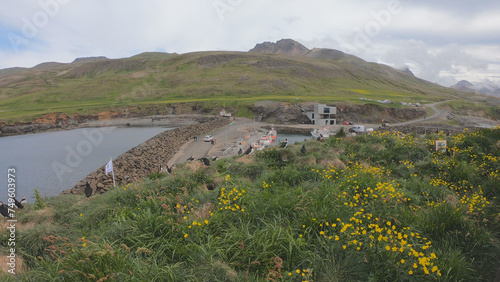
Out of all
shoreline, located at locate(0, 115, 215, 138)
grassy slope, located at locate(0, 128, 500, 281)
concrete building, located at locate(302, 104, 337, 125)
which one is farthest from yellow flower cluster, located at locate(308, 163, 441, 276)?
shoreline, located at locate(0, 115, 215, 138)

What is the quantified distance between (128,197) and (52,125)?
80.0 metres

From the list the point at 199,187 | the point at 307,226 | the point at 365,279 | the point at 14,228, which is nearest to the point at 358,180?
the point at 307,226

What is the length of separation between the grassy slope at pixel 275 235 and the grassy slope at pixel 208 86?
73.8 metres

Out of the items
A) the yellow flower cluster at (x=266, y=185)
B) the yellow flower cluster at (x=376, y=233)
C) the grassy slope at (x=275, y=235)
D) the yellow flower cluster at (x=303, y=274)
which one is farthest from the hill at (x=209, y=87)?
the yellow flower cluster at (x=303, y=274)

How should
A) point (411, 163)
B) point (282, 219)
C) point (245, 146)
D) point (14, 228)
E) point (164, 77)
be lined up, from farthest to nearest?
point (164, 77) < point (245, 146) < point (411, 163) < point (14, 228) < point (282, 219)

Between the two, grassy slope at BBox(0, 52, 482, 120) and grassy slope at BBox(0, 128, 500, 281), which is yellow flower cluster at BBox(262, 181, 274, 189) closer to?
grassy slope at BBox(0, 128, 500, 281)

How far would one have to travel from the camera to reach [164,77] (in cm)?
11800

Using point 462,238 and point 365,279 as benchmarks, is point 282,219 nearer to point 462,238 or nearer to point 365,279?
point 365,279

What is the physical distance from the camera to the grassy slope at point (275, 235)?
3309mm

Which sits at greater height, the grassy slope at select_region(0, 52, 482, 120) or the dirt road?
the grassy slope at select_region(0, 52, 482, 120)

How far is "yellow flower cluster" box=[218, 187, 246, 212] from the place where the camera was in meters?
4.88

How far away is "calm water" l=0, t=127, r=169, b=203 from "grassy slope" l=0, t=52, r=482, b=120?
28.0m

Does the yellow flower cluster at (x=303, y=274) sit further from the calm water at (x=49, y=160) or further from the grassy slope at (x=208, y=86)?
the grassy slope at (x=208, y=86)

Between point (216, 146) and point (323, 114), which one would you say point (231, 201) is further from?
point (323, 114)
